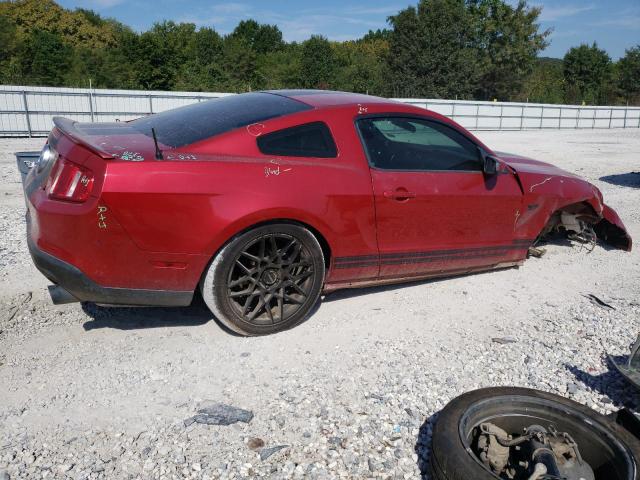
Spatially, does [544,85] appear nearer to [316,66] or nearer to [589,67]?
[589,67]

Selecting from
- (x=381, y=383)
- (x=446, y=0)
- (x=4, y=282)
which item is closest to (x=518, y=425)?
(x=381, y=383)

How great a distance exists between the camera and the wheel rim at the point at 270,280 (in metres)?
3.45

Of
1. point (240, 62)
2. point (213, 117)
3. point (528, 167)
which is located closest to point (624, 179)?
point (528, 167)

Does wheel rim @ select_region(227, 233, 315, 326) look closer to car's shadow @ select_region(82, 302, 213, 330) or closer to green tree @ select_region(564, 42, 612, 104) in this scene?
car's shadow @ select_region(82, 302, 213, 330)

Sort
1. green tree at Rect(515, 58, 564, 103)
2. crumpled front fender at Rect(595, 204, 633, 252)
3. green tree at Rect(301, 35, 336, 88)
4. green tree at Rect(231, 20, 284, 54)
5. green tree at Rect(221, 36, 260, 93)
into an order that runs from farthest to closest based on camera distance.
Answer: green tree at Rect(231, 20, 284, 54) → green tree at Rect(221, 36, 260, 93) → green tree at Rect(515, 58, 564, 103) → green tree at Rect(301, 35, 336, 88) → crumpled front fender at Rect(595, 204, 633, 252)

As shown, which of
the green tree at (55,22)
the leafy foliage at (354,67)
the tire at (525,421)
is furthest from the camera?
the green tree at (55,22)

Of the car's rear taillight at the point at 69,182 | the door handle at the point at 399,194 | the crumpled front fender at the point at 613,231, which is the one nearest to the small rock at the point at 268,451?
the car's rear taillight at the point at 69,182

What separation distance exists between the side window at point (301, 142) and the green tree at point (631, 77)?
5971cm

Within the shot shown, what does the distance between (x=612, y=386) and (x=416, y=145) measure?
7.14 feet

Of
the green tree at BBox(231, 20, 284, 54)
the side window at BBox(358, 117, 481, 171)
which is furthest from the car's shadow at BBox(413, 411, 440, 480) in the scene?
the green tree at BBox(231, 20, 284, 54)

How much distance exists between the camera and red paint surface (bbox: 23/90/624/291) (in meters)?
3.08

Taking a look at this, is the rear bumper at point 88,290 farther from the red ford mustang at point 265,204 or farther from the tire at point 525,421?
the tire at point 525,421

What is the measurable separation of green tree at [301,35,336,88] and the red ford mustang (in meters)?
44.7

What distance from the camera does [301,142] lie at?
3.66 meters
